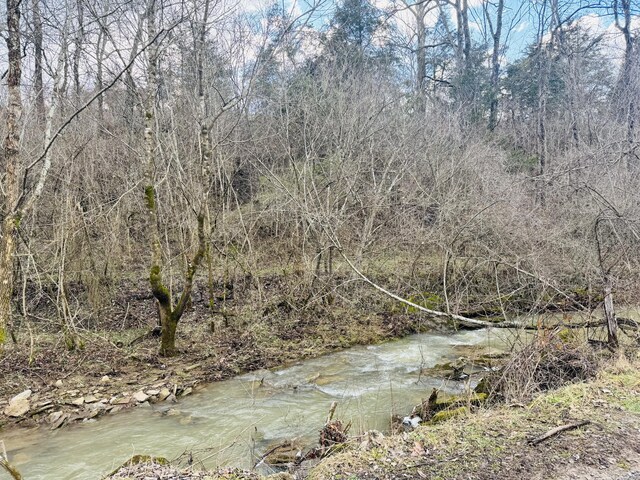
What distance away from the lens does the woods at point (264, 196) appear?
7.21m

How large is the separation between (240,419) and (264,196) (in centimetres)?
840

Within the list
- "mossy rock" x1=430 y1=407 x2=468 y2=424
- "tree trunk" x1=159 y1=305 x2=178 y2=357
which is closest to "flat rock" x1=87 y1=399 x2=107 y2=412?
"tree trunk" x1=159 y1=305 x2=178 y2=357

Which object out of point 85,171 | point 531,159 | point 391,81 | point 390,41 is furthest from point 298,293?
point 390,41

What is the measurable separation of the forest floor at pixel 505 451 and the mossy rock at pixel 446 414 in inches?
16.7

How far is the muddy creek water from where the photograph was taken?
16.0 ft

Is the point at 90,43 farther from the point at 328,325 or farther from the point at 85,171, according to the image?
the point at 328,325

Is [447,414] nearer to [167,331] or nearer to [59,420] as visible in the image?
[59,420]

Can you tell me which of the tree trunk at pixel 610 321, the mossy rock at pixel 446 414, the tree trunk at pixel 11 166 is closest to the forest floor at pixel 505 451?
the mossy rock at pixel 446 414

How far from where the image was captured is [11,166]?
4.87 m

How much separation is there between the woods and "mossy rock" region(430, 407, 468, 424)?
7.74ft

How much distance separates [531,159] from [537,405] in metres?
15.6

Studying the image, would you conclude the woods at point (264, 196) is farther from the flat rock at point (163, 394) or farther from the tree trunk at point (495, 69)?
the tree trunk at point (495, 69)

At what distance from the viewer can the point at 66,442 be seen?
5285 millimetres

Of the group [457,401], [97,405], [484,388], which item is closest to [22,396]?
[97,405]
